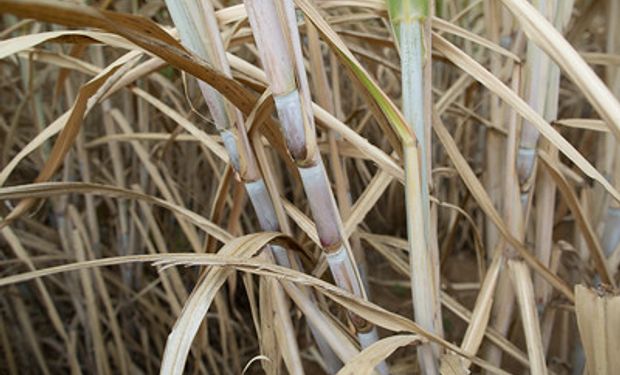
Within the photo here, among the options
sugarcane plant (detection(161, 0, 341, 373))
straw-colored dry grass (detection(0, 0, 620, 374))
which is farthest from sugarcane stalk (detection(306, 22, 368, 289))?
sugarcane plant (detection(161, 0, 341, 373))

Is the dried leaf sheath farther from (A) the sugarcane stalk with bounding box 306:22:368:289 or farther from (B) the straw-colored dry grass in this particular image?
(A) the sugarcane stalk with bounding box 306:22:368:289

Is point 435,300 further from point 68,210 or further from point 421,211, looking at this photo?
point 68,210

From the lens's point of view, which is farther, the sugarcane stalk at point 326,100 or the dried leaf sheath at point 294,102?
the sugarcane stalk at point 326,100

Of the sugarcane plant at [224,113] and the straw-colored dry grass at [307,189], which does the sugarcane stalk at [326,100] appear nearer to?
the straw-colored dry grass at [307,189]

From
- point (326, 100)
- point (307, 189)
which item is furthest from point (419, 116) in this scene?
point (326, 100)

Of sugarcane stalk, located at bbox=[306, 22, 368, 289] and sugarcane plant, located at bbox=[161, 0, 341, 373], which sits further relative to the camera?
sugarcane stalk, located at bbox=[306, 22, 368, 289]

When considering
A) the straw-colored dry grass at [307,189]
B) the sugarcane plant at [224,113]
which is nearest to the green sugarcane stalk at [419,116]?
the straw-colored dry grass at [307,189]

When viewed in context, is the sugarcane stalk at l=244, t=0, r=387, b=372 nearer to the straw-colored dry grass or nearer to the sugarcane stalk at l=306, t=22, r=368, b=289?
the straw-colored dry grass

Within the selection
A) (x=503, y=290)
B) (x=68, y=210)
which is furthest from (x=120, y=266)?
(x=503, y=290)
